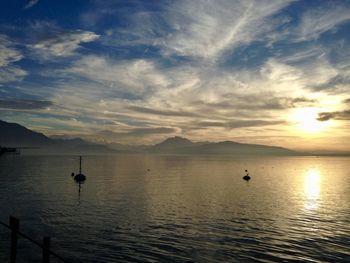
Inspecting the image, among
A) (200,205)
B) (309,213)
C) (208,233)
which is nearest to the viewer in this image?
(208,233)

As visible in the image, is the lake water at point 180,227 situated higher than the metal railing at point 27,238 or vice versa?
the metal railing at point 27,238

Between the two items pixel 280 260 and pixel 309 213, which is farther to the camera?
pixel 309 213

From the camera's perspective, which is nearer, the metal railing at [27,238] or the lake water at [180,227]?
the metal railing at [27,238]

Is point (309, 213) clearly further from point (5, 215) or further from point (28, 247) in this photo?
point (5, 215)

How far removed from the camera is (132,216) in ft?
163

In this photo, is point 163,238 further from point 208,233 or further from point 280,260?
point 280,260

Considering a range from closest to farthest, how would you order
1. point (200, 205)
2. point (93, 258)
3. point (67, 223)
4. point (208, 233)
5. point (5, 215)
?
point (93, 258), point (208, 233), point (67, 223), point (5, 215), point (200, 205)

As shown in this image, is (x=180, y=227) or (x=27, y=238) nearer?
(x=27, y=238)

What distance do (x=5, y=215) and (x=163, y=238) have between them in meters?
28.1

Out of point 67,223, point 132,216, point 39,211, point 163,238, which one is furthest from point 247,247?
point 39,211

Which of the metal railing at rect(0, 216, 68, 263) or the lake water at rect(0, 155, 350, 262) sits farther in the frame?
the lake water at rect(0, 155, 350, 262)

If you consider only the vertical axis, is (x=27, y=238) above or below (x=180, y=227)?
above

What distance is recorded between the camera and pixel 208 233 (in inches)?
1565

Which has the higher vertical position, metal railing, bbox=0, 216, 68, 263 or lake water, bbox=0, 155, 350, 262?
metal railing, bbox=0, 216, 68, 263
